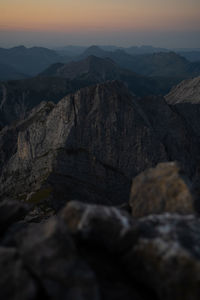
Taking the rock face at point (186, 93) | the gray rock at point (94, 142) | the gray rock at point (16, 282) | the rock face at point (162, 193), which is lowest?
the gray rock at point (94, 142)

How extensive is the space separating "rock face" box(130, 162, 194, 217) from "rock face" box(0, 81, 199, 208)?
45.7 m

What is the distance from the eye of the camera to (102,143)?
80.2m

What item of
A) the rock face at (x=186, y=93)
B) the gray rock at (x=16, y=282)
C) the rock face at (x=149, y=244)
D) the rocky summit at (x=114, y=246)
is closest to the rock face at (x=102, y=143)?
the rock face at (x=186, y=93)

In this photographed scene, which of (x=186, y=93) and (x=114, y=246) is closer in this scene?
(x=114, y=246)

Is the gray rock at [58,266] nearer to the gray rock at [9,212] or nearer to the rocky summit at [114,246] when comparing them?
the rocky summit at [114,246]

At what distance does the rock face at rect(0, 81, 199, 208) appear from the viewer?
214 feet

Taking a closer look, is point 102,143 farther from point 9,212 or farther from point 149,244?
point 149,244

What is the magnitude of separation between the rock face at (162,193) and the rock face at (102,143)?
45.7 meters

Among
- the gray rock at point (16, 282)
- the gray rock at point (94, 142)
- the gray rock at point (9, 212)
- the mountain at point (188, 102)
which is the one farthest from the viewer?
the mountain at point (188, 102)

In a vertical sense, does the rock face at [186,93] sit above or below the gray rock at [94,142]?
above

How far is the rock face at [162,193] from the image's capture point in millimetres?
15488

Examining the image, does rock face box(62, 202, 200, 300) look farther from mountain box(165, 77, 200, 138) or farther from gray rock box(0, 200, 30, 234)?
mountain box(165, 77, 200, 138)

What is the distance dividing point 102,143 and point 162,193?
210 ft

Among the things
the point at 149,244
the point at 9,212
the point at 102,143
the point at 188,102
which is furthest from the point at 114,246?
the point at 188,102
